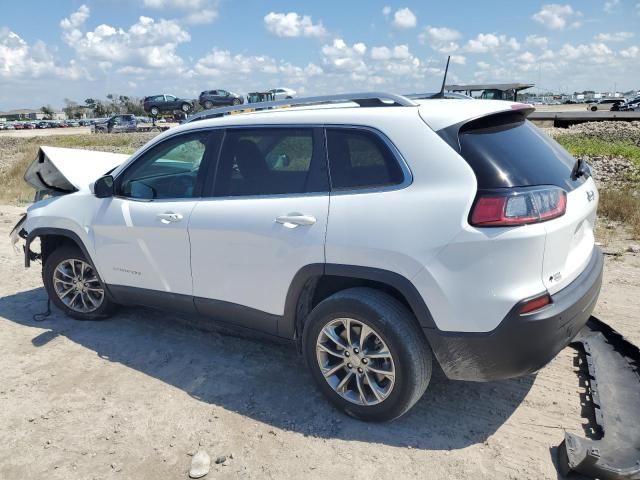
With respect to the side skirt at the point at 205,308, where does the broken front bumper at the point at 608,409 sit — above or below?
below

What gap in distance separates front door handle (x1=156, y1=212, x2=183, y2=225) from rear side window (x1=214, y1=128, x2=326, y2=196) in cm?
36

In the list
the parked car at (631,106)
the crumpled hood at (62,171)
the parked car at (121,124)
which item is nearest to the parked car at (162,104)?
the parked car at (121,124)

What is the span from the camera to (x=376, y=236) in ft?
9.39

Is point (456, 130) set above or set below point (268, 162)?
above

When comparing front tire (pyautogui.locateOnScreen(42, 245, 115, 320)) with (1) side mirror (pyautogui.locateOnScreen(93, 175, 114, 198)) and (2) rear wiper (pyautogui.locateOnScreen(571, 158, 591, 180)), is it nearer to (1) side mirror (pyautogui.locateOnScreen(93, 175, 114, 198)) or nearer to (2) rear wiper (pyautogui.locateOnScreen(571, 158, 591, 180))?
(1) side mirror (pyautogui.locateOnScreen(93, 175, 114, 198))

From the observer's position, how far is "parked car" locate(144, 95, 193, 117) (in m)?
44.8

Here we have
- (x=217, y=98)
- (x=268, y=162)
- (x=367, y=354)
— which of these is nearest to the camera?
(x=367, y=354)

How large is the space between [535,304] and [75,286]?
3.99m

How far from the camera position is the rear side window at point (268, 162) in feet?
10.8

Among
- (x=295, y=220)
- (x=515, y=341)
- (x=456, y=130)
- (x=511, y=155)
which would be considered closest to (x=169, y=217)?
(x=295, y=220)

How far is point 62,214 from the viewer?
4.57m

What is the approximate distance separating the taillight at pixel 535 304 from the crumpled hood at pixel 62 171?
12.1 ft

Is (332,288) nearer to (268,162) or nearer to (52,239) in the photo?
(268,162)

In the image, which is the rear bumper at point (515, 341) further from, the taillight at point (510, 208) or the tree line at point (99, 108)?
the tree line at point (99, 108)
